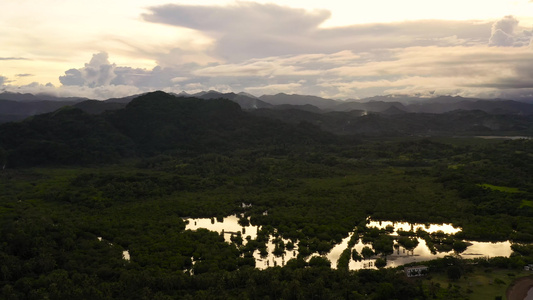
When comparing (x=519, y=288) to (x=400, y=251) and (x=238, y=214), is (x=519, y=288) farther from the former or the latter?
(x=238, y=214)

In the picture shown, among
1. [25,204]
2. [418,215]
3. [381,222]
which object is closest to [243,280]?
[381,222]

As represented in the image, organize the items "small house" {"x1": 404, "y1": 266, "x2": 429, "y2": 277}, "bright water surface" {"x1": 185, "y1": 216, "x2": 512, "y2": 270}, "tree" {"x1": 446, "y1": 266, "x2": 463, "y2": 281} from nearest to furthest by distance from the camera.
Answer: "tree" {"x1": 446, "y1": 266, "x2": 463, "y2": 281} < "small house" {"x1": 404, "y1": 266, "x2": 429, "y2": 277} < "bright water surface" {"x1": 185, "y1": 216, "x2": 512, "y2": 270}

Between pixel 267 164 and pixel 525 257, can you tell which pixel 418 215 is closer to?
pixel 525 257

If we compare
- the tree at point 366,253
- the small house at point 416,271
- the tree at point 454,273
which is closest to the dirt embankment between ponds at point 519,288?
the tree at point 454,273

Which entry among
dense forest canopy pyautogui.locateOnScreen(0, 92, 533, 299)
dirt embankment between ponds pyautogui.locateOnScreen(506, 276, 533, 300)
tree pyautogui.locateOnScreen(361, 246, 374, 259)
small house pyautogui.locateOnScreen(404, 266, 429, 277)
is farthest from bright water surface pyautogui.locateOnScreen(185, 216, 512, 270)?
dirt embankment between ponds pyautogui.locateOnScreen(506, 276, 533, 300)

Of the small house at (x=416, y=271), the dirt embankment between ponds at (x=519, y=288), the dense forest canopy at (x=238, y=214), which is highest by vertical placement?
the dense forest canopy at (x=238, y=214)

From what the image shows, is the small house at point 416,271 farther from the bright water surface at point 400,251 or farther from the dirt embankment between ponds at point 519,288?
the dirt embankment between ponds at point 519,288

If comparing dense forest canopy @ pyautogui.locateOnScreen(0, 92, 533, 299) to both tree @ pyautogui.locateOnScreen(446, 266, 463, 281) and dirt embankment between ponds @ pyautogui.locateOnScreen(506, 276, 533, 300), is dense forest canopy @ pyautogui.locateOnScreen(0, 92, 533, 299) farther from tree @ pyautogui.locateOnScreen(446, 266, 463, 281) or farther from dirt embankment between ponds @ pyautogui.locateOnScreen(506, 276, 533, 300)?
dirt embankment between ponds @ pyautogui.locateOnScreen(506, 276, 533, 300)

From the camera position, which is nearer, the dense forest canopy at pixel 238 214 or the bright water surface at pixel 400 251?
the dense forest canopy at pixel 238 214

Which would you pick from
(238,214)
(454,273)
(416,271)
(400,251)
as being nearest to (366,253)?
(400,251)
